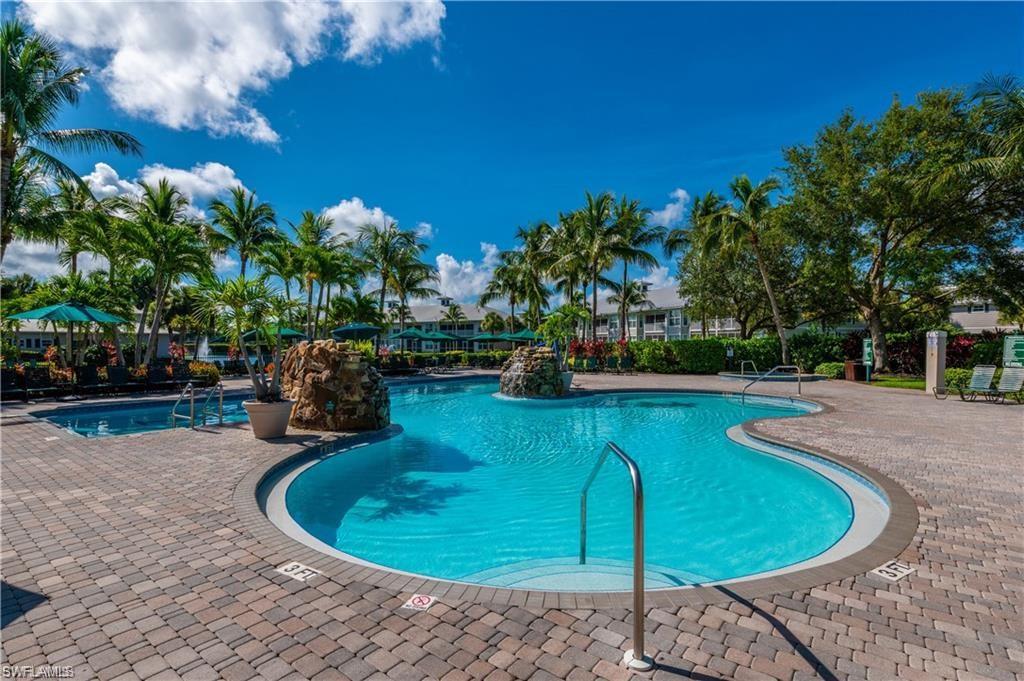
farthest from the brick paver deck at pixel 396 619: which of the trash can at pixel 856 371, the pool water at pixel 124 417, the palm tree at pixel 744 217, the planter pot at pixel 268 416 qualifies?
the palm tree at pixel 744 217

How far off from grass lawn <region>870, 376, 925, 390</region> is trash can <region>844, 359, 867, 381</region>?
43cm

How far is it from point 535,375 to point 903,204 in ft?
60.3

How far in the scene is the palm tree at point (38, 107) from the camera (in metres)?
11.3

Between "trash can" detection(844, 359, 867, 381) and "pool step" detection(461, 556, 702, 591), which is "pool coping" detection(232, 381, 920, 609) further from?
"trash can" detection(844, 359, 867, 381)

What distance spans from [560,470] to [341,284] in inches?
704

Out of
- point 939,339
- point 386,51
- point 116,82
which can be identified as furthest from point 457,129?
point 939,339

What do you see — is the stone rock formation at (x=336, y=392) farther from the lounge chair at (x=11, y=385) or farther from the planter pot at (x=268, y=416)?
the lounge chair at (x=11, y=385)

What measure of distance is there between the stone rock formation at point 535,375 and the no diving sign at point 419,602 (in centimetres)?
1346

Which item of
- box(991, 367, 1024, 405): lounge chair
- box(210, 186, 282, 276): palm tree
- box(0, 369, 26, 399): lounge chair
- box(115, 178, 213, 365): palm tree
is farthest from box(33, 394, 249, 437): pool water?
box(991, 367, 1024, 405): lounge chair

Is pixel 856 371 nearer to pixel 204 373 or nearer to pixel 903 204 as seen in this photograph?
pixel 903 204

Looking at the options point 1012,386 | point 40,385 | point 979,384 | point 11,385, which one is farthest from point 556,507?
point 11,385

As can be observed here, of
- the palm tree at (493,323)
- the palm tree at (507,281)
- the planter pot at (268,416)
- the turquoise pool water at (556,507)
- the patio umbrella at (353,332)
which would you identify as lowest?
the turquoise pool water at (556,507)

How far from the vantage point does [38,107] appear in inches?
483

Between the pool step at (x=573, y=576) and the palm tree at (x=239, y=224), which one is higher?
the palm tree at (x=239, y=224)
